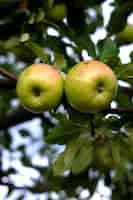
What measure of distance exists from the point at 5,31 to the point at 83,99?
2.35ft

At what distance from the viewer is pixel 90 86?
4.56 ft

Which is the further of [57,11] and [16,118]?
[16,118]

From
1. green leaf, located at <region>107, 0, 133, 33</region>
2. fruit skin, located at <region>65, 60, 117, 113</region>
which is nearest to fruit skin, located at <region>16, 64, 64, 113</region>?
fruit skin, located at <region>65, 60, 117, 113</region>

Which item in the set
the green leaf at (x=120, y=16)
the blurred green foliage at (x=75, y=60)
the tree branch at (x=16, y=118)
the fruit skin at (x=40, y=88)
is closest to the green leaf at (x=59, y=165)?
the blurred green foliage at (x=75, y=60)

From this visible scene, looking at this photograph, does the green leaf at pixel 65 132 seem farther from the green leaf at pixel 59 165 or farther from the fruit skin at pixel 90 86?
the fruit skin at pixel 90 86

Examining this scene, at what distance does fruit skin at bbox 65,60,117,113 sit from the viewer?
4.51 ft

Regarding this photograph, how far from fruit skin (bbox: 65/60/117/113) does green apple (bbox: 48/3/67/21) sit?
574 millimetres

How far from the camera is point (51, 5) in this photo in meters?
1.94

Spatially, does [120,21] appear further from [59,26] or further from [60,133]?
[60,133]

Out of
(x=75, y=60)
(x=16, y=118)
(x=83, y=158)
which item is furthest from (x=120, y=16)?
(x=16, y=118)

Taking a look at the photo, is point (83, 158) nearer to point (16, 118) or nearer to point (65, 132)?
point (65, 132)

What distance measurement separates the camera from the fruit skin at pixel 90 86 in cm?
138

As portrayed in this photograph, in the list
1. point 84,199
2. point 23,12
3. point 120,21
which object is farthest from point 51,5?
point 84,199

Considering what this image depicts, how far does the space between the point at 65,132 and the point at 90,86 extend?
0.34 meters
